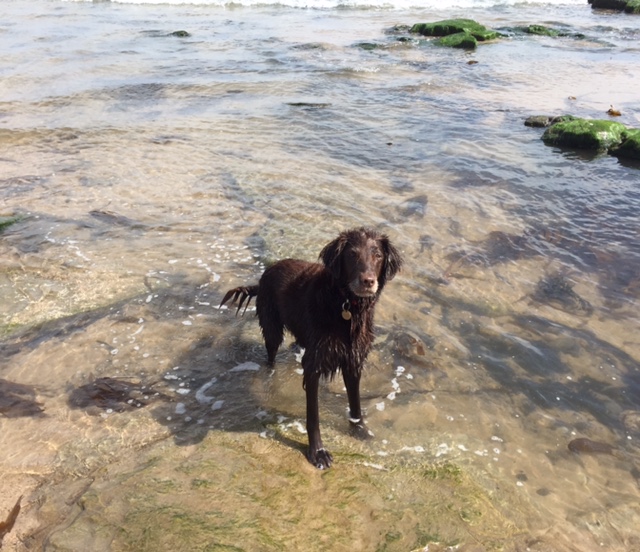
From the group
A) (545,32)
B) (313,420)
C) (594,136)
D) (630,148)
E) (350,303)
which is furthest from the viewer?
(545,32)

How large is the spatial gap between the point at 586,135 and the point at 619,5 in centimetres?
2977

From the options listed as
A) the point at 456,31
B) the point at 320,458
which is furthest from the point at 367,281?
the point at 456,31

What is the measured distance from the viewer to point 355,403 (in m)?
4.48

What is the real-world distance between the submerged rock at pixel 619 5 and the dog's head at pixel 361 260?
Result: 36.0m

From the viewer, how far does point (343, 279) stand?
3.88 metres

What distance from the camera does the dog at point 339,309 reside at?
12.6 ft

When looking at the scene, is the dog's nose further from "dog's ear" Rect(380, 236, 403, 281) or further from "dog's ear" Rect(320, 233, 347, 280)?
"dog's ear" Rect(380, 236, 403, 281)

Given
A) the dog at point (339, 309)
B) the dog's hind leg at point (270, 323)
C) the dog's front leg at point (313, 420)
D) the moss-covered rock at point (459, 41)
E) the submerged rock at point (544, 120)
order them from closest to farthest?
1. the dog at point (339, 309)
2. the dog's front leg at point (313, 420)
3. the dog's hind leg at point (270, 323)
4. the submerged rock at point (544, 120)
5. the moss-covered rock at point (459, 41)

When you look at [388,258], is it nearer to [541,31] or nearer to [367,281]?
[367,281]

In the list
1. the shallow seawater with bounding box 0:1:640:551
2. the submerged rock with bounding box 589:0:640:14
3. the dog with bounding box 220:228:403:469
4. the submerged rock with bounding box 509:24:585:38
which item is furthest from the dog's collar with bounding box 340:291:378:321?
the submerged rock with bounding box 589:0:640:14

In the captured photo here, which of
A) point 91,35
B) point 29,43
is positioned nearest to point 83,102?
point 29,43

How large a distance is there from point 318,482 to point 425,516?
76cm

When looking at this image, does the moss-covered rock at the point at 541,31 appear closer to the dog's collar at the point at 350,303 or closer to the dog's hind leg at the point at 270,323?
the dog's hind leg at the point at 270,323

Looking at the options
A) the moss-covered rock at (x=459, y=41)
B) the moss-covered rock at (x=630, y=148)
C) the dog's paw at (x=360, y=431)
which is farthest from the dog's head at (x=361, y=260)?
the moss-covered rock at (x=459, y=41)
